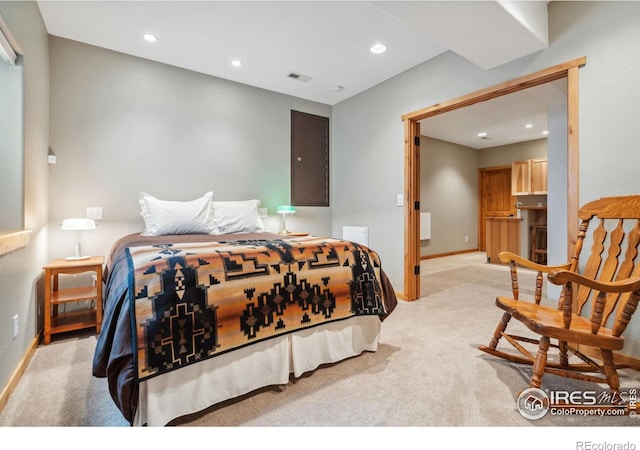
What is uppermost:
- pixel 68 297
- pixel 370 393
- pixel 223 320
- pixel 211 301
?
pixel 211 301

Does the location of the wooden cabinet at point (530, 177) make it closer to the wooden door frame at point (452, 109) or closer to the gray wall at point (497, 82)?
the wooden door frame at point (452, 109)

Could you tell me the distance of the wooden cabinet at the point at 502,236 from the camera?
5.45 metres

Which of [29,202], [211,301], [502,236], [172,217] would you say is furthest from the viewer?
[502,236]

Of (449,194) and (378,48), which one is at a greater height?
(378,48)

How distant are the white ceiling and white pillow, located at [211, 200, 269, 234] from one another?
158 cm

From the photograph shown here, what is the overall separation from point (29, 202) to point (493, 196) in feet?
27.1

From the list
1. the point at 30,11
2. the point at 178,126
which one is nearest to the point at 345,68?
the point at 178,126

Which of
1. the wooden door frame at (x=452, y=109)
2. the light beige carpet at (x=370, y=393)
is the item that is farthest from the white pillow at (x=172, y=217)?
the wooden door frame at (x=452, y=109)

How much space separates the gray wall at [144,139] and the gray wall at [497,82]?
1056 millimetres

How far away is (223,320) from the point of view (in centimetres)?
143

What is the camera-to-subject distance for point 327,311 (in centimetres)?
181

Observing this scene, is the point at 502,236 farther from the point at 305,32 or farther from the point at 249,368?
the point at 249,368

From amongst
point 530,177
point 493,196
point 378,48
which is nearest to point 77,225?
point 378,48

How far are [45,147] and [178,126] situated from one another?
120cm
